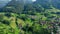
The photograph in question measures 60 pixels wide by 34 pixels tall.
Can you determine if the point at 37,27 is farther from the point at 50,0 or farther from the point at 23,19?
the point at 50,0

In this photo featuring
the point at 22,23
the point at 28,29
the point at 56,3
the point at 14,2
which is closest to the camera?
the point at 28,29

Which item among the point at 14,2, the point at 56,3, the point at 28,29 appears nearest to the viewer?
the point at 28,29

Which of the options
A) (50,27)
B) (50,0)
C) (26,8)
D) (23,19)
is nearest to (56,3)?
(50,0)

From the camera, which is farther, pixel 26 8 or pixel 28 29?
pixel 26 8

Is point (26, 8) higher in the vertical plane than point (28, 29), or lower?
higher

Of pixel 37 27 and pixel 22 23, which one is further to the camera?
pixel 22 23

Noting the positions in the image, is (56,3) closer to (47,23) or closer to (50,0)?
(50,0)

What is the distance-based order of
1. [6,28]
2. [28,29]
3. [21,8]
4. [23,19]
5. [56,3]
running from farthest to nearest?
[56,3] < [21,8] < [23,19] < [28,29] < [6,28]

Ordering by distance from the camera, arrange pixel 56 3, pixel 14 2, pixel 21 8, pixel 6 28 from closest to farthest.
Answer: pixel 6 28 < pixel 21 8 < pixel 14 2 < pixel 56 3

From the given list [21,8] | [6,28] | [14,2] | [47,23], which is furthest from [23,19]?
[14,2]
